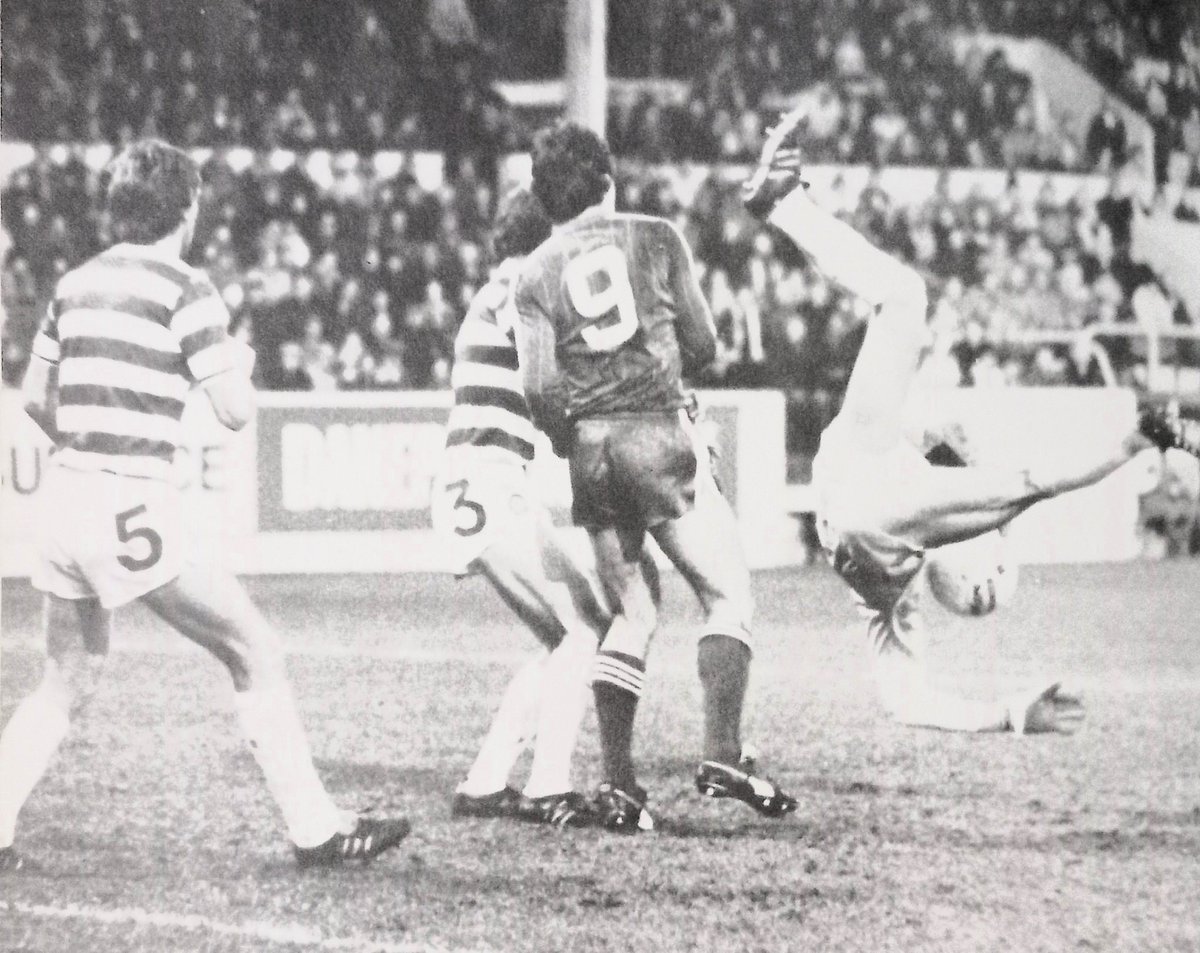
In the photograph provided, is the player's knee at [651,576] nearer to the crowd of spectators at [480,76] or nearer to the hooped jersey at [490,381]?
the hooped jersey at [490,381]

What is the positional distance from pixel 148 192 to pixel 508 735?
48.1 inches

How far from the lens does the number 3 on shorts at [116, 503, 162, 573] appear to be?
8.75 feet

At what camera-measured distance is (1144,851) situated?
299cm

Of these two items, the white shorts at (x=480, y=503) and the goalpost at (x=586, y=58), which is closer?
the white shorts at (x=480, y=503)

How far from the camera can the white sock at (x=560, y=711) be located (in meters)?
3.26

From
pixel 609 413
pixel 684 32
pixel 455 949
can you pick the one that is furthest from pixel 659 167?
→ pixel 455 949

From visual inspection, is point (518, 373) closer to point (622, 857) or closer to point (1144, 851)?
point (622, 857)

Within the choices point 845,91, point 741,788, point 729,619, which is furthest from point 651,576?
point 845,91

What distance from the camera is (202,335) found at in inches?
104

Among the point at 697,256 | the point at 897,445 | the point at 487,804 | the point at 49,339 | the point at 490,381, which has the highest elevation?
the point at 697,256

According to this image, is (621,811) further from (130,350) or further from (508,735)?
(130,350)

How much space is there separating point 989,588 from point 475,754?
1287 mm

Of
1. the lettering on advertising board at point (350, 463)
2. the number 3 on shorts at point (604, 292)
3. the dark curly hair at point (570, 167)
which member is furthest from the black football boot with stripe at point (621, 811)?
the lettering on advertising board at point (350, 463)

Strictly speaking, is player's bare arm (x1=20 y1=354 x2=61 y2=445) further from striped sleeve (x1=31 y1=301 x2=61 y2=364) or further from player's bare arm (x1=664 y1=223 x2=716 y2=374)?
player's bare arm (x1=664 y1=223 x2=716 y2=374)
